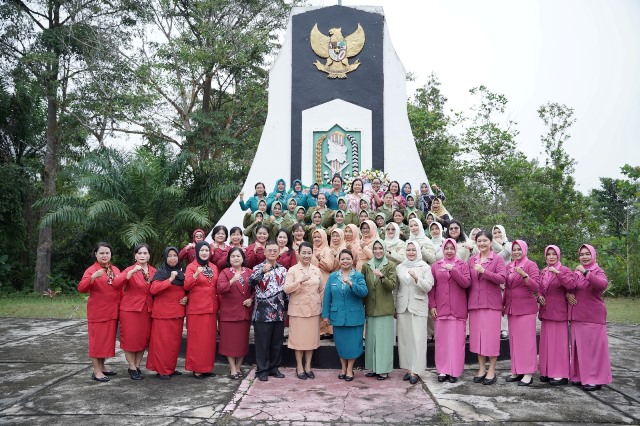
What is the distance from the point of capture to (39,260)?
1462 centimetres

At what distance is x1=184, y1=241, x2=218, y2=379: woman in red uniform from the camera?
17.8 feet

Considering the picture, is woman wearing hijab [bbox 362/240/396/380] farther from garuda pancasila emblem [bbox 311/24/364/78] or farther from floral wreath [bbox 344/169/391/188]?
garuda pancasila emblem [bbox 311/24/364/78]

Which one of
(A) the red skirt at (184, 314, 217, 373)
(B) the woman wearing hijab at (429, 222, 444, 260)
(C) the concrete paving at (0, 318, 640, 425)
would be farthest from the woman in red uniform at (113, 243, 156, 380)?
(B) the woman wearing hijab at (429, 222, 444, 260)

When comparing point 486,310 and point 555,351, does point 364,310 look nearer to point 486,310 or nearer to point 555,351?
point 486,310

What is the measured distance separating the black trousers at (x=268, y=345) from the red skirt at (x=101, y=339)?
1.50m

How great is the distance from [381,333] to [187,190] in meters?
9.04

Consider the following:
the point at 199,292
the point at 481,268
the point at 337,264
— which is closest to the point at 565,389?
the point at 481,268

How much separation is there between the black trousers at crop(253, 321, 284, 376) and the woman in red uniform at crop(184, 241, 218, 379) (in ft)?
1.63

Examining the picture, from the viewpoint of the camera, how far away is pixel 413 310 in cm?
544

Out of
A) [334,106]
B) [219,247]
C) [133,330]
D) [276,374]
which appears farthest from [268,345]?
[334,106]

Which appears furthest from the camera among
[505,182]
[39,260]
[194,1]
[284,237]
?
[505,182]

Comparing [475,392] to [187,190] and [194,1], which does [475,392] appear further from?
[194,1]

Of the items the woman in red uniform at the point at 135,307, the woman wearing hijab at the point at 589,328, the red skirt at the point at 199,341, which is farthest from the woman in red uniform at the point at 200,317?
the woman wearing hijab at the point at 589,328

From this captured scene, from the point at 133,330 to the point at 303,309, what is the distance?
1.80 m
